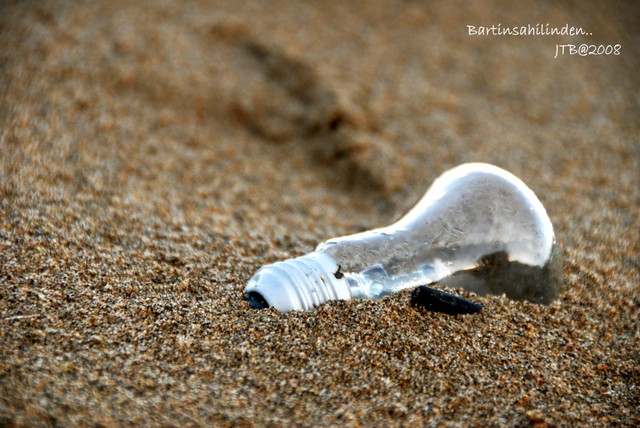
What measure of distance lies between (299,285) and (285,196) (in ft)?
3.74

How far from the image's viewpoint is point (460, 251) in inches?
74.5

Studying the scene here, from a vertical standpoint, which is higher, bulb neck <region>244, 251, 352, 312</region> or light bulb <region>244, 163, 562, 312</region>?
light bulb <region>244, 163, 562, 312</region>

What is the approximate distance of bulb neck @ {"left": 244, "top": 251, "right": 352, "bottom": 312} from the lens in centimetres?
173

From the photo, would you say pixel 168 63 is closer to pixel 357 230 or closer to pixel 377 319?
pixel 357 230

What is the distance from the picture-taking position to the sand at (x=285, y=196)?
1.55 m

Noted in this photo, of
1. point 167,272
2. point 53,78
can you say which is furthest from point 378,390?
point 53,78

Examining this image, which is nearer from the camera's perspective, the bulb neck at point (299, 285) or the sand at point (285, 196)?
the sand at point (285, 196)

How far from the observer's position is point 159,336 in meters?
1.65

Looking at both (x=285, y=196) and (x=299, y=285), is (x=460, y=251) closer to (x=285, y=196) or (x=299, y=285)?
(x=299, y=285)

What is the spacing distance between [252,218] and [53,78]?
1.30 m

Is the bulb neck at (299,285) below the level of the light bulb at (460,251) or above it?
below

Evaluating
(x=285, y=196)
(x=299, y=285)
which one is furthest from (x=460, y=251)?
(x=285, y=196)

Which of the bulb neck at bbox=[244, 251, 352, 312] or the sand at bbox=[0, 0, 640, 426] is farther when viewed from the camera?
the bulb neck at bbox=[244, 251, 352, 312]

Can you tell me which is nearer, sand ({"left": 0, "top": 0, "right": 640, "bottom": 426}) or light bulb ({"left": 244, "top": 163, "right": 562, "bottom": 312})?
sand ({"left": 0, "top": 0, "right": 640, "bottom": 426})
